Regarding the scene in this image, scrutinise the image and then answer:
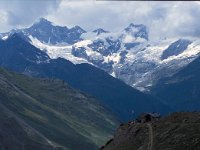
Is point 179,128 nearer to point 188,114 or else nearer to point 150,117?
point 188,114

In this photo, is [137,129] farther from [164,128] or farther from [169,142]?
[169,142]

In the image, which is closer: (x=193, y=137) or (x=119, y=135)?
(x=193, y=137)

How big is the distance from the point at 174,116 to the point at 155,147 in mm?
17871

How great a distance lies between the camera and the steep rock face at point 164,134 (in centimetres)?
11806

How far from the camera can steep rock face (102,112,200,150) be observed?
118 meters

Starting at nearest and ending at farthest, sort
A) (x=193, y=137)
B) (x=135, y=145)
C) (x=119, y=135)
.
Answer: (x=193, y=137)
(x=135, y=145)
(x=119, y=135)

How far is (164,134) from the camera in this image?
129m

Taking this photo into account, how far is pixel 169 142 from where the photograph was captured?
122m

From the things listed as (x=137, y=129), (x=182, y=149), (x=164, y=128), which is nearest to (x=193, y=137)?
(x=182, y=149)

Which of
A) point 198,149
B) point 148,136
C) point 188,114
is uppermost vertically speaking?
point 188,114

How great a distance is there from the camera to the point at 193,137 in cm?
11725

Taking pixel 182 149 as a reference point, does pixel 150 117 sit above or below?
above

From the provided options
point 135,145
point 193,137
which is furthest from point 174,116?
point 193,137

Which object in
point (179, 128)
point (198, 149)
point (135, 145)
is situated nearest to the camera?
point (198, 149)
